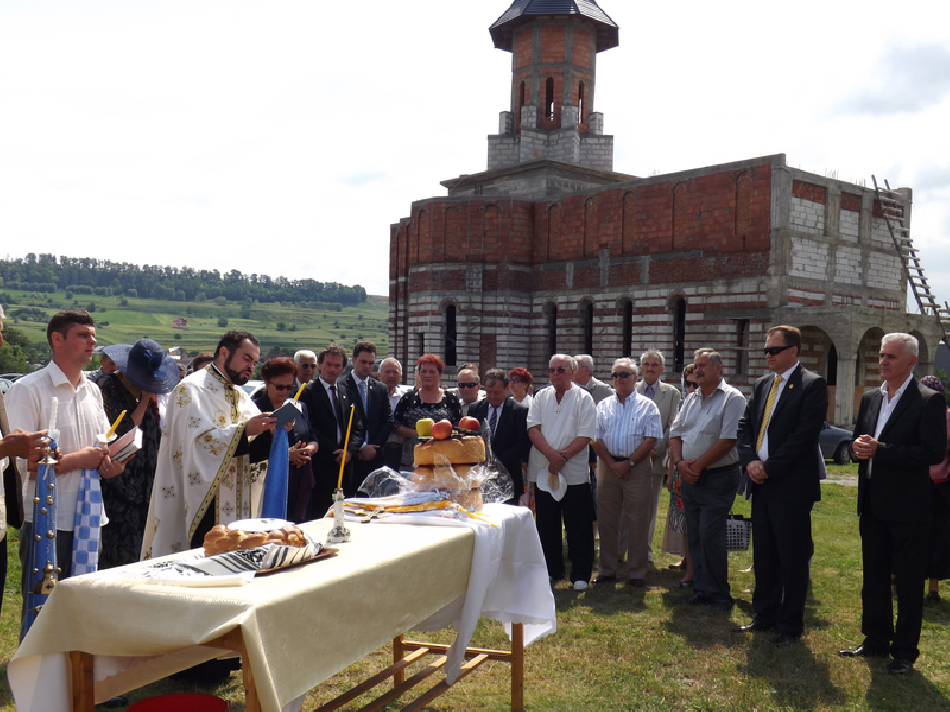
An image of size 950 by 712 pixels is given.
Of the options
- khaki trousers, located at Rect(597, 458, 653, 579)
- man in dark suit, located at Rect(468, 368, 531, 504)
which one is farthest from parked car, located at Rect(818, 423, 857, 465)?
man in dark suit, located at Rect(468, 368, 531, 504)

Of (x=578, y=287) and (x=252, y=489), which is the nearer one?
(x=252, y=489)

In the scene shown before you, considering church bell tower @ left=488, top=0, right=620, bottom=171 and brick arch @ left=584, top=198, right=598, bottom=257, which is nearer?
brick arch @ left=584, top=198, right=598, bottom=257

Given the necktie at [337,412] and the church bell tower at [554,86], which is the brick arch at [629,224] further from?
the necktie at [337,412]

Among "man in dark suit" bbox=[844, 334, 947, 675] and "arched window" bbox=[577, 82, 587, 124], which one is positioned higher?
"arched window" bbox=[577, 82, 587, 124]

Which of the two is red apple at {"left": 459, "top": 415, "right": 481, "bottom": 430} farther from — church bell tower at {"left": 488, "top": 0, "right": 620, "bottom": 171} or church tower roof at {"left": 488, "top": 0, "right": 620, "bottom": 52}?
church tower roof at {"left": 488, "top": 0, "right": 620, "bottom": 52}

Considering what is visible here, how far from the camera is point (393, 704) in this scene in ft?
16.9

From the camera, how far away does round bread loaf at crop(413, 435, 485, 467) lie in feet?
16.0

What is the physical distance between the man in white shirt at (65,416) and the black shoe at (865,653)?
5168 millimetres

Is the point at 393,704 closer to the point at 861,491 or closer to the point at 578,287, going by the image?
the point at 861,491

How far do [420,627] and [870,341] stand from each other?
977 inches

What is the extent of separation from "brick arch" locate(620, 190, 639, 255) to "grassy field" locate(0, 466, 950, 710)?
74.2 feet

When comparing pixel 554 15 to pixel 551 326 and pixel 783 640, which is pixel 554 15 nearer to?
pixel 551 326

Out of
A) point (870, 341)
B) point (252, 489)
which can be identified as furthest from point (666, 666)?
point (870, 341)

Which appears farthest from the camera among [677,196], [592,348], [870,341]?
[592,348]
